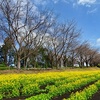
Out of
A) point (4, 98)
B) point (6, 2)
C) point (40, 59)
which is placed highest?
point (6, 2)

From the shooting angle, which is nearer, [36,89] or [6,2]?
[36,89]

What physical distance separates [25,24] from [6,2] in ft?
14.2

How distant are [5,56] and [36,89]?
61050 millimetres

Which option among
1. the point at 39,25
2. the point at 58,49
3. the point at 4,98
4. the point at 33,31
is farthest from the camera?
Answer: the point at 58,49

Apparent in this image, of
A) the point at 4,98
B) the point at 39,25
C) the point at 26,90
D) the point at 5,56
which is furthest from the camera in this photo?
the point at 5,56

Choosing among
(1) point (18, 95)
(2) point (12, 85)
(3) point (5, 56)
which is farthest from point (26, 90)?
(3) point (5, 56)

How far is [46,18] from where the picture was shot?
39438 millimetres

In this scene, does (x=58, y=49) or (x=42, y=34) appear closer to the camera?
(x=42, y=34)

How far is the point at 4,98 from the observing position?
1213 centimetres

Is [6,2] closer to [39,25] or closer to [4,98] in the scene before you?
[39,25]

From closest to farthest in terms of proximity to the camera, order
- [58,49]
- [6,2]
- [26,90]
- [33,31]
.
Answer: [26,90] → [6,2] → [33,31] → [58,49]

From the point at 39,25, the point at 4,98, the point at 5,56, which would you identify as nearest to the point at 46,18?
the point at 39,25

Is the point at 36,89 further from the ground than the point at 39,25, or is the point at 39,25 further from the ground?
the point at 39,25

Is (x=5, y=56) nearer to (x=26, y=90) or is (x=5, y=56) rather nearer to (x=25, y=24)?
(x=25, y=24)
